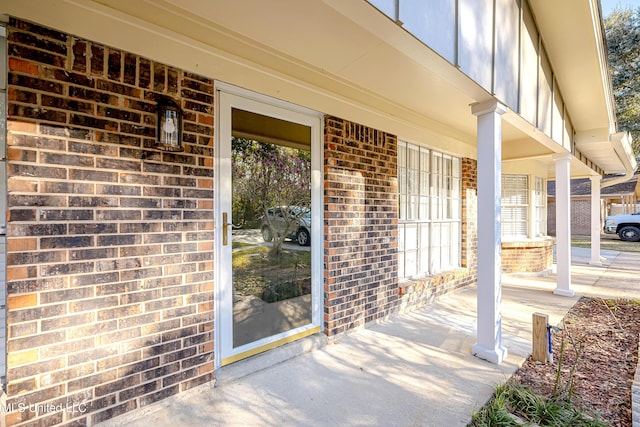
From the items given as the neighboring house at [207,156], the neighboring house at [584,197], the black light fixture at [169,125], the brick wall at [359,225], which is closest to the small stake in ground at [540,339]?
the neighboring house at [207,156]

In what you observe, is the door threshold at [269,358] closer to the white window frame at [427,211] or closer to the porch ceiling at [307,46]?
the white window frame at [427,211]

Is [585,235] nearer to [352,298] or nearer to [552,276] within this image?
[552,276]

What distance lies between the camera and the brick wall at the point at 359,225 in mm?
3377

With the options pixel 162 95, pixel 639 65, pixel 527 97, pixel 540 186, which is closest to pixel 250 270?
pixel 162 95

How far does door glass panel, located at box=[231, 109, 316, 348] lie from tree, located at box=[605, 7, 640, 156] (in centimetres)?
1860

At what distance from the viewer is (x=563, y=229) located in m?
5.45

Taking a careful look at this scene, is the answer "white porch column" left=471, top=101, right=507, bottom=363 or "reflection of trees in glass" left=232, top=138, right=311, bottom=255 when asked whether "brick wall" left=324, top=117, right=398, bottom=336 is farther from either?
"white porch column" left=471, top=101, right=507, bottom=363

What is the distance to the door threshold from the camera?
8.49ft

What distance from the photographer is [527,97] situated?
3631 millimetres

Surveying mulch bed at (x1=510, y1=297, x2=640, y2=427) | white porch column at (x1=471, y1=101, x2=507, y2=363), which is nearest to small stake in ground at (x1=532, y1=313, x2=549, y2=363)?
mulch bed at (x1=510, y1=297, x2=640, y2=427)

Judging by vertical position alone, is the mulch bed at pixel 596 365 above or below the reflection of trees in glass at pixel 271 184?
below

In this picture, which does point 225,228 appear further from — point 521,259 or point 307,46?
point 521,259

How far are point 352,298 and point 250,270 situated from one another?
4.28 feet

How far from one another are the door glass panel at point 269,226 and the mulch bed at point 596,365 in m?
2.12
